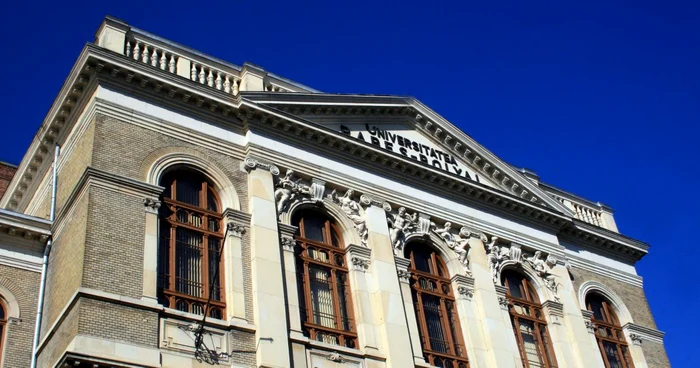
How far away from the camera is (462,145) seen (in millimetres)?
30594

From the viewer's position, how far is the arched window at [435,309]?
25.1 metres

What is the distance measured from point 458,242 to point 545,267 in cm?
358

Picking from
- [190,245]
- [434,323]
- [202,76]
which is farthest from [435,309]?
[202,76]

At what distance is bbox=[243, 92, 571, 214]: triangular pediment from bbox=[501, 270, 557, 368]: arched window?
3.15 m

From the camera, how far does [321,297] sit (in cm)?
2381

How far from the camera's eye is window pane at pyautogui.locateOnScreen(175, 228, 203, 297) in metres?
21.5

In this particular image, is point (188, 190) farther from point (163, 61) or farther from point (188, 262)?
point (163, 61)

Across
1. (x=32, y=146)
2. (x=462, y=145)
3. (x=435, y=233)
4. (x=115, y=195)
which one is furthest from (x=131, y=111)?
(x=462, y=145)

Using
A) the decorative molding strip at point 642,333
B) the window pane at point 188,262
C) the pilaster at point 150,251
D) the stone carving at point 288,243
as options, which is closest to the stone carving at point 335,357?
the stone carving at point 288,243

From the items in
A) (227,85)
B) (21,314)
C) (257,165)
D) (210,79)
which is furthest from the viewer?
(227,85)

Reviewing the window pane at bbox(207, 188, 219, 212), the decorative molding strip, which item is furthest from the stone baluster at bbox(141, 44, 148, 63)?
the decorative molding strip

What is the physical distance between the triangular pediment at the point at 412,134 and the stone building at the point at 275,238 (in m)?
0.06

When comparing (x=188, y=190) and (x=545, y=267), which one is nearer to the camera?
(x=188, y=190)

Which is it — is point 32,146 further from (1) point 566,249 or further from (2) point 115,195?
(1) point 566,249
